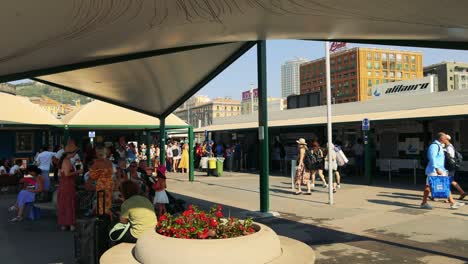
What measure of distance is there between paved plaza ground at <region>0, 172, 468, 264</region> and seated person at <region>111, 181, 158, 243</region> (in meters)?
1.41

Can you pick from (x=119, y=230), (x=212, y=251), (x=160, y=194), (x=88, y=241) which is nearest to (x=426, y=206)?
(x=160, y=194)

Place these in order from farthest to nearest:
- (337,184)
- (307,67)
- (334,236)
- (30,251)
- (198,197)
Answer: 1. (307,67)
2. (337,184)
3. (198,197)
4. (334,236)
5. (30,251)

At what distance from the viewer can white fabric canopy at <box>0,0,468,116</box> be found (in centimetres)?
400

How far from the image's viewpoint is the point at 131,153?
18.1 meters

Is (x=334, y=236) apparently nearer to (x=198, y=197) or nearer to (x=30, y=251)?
(x=30, y=251)

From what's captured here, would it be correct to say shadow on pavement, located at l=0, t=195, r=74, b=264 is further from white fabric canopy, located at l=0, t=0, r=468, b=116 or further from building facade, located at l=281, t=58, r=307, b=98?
building facade, located at l=281, t=58, r=307, b=98

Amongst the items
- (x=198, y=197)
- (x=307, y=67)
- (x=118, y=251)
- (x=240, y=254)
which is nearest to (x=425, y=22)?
(x=240, y=254)

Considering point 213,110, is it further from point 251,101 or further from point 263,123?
point 263,123

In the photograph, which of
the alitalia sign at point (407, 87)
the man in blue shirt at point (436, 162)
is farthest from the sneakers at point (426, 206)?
the alitalia sign at point (407, 87)

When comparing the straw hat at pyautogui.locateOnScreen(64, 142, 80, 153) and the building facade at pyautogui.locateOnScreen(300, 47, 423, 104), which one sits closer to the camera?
the straw hat at pyautogui.locateOnScreen(64, 142, 80, 153)

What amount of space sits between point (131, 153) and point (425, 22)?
15.0 meters

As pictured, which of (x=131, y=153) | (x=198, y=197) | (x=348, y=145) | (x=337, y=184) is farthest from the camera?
(x=348, y=145)

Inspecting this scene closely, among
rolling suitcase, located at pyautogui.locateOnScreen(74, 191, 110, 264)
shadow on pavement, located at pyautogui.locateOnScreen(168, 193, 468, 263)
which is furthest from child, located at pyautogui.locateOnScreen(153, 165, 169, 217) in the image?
rolling suitcase, located at pyautogui.locateOnScreen(74, 191, 110, 264)

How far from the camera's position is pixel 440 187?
1002 cm
